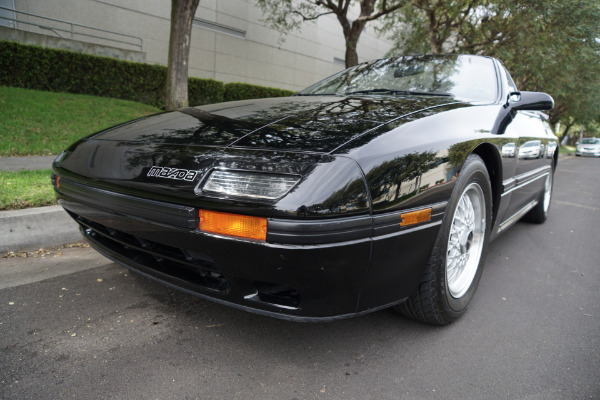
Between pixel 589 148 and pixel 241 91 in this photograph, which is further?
Answer: pixel 589 148

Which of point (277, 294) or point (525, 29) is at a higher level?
point (525, 29)

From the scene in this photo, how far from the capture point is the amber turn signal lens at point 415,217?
156cm

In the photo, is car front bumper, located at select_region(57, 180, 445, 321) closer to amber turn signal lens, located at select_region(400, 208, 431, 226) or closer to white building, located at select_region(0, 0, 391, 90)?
amber turn signal lens, located at select_region(400, 208, 431, 226)

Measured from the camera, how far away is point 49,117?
750 centimetres

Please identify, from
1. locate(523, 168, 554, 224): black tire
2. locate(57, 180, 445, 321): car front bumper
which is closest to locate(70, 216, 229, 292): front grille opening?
locate(57, 180, 445, 321): car front bumper

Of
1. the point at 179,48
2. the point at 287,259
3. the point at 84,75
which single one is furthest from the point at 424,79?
the point at 84,75

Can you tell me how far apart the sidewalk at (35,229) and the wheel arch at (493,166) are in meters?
2.94

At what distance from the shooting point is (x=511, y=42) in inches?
514

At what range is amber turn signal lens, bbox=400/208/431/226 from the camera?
156 cm

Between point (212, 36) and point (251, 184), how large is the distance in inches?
586

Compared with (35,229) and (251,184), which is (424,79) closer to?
(251,184)

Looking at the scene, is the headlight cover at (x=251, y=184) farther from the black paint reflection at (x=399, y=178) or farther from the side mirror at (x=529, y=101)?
the side mirror at (x=529, y=101)

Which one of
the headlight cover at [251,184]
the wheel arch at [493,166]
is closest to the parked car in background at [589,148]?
the wheel arch at [493,166]

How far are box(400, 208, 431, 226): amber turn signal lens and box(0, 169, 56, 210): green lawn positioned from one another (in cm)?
291
